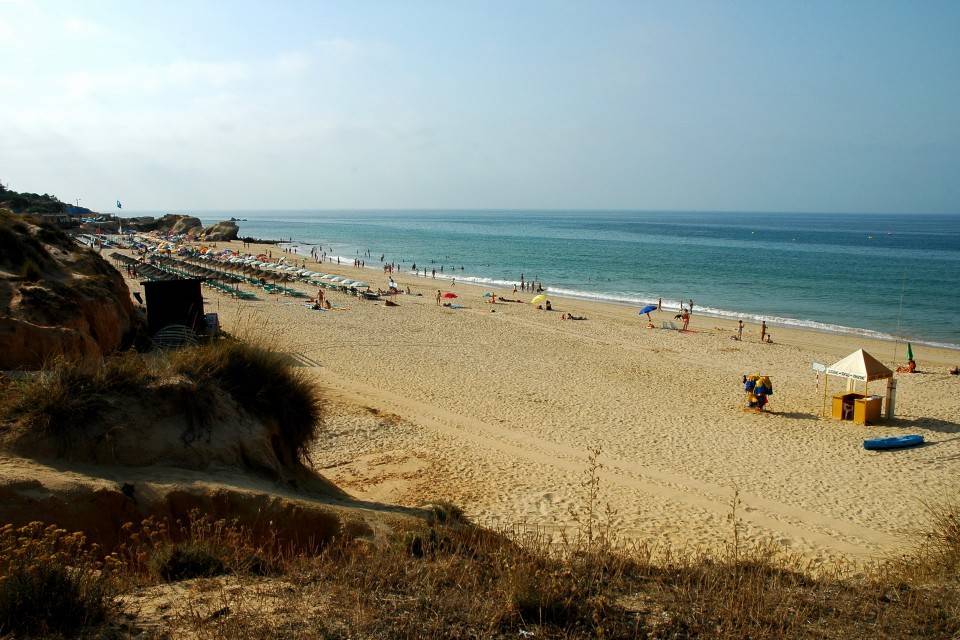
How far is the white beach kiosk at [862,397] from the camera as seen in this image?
45.8 ft

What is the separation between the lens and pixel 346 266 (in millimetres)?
59500

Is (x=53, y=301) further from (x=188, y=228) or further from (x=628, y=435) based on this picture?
(x=188, y=228)

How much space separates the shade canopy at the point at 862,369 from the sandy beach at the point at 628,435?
3.78ft

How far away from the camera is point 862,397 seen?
14.5 m

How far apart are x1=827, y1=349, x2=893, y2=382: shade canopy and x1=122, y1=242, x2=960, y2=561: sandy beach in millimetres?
1153

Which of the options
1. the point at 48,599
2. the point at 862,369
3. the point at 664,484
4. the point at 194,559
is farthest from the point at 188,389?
the point at 862,369

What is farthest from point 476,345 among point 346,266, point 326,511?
point 346,266

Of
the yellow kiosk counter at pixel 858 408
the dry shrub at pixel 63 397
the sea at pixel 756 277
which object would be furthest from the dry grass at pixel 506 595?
the sea at pixel 756 277

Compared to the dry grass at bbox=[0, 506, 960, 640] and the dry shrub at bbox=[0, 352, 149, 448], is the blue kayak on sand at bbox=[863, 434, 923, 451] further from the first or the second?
the dry shrub at bbox=[0, 352, 149, 448]

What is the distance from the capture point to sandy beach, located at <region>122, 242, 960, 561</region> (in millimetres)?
9023

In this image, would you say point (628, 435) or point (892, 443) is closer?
point (892, 443)

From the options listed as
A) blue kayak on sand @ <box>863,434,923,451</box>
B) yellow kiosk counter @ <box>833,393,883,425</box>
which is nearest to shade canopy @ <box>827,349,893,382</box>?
yellow kiosk counter @ <box>833,393,883,425</box>

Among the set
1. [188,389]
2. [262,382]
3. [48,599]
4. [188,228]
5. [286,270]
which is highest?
[188,228]

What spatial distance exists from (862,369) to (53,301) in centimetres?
1612
